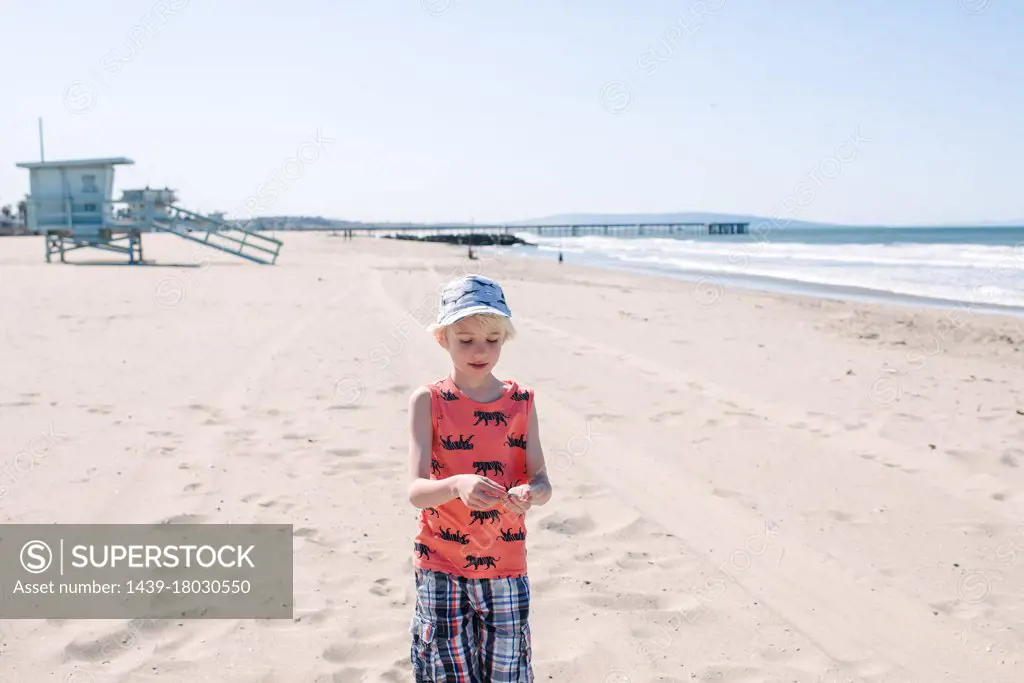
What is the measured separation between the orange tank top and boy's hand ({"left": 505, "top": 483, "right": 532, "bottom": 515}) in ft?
0.50

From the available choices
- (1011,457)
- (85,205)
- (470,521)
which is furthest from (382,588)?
(85,205)

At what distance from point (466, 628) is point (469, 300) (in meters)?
0.97

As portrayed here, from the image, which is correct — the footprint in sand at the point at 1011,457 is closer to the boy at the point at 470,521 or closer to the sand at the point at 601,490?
the sand at the point at 601,490

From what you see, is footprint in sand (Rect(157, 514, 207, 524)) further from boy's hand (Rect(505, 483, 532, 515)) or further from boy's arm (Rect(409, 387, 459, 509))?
boy's hand (Rect(505, 483, 532, 515))

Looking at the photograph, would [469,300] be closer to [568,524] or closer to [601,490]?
[568,524]

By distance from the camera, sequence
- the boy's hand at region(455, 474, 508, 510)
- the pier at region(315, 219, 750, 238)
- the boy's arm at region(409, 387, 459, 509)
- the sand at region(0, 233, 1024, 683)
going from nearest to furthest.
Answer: the boy's hand at region(455, 474, 508, 510) → the boy's arm at region(409, 387, 459, 509) → the sand at region(0, 233, 1024, 683) → the pier at region(315, 219, 750, 238)

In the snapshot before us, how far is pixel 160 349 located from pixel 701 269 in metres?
28.7

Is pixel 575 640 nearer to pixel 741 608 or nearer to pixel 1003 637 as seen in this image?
pixel 741 608

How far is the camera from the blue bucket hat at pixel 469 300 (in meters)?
2.30

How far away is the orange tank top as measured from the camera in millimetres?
2357

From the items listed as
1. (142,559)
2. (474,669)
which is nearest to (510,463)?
(474,669)

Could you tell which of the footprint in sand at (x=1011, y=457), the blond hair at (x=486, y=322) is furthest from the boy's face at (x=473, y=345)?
the footprint in sand at (x=1011, y=457)

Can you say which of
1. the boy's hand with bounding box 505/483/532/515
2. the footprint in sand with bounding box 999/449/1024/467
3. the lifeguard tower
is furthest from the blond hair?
the lifeguard tower

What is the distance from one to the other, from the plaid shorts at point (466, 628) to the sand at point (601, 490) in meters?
0.89
